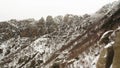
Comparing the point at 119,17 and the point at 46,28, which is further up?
the point at 119,17

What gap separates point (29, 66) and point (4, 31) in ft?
279

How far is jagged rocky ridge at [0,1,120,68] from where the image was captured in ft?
109

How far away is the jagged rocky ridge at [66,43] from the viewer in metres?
33.1

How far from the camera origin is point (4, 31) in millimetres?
157625

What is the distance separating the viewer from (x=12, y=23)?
7028 inches

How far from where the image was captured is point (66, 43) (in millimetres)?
73562

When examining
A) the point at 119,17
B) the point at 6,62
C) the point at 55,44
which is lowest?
the point at 6,62

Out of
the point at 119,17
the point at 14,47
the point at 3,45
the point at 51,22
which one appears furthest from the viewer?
the point at 51,22

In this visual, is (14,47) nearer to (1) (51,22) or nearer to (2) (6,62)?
(2) (6,62)

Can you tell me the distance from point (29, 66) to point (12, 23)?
105m

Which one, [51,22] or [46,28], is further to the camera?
[51,22]

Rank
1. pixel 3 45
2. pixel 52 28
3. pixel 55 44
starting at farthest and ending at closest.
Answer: pixel 52 28
pixel 3 45
pixel 55 44

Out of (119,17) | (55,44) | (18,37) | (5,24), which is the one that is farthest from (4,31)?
(119,17)

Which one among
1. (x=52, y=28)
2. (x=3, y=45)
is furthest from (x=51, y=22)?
(x=3, y=45)
